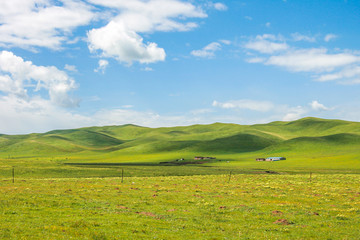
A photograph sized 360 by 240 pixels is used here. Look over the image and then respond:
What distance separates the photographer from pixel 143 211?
30.9 meters

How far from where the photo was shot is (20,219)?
24.9 meters

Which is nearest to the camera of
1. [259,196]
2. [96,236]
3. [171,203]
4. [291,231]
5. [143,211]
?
[96,236]

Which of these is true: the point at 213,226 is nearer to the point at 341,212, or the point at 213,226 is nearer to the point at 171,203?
the point at 171,203

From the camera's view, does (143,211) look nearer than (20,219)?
No

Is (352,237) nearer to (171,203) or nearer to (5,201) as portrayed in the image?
(171,203)

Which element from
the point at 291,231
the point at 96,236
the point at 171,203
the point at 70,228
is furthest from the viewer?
the point at 171,203

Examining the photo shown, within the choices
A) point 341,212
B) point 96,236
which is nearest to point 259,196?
point 341,212

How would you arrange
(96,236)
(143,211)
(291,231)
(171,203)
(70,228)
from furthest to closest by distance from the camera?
(171,203) < (143,211) < (291,231) < (70,228) < (96,236)

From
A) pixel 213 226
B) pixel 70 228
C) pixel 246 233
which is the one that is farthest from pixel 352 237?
pixel 70 228

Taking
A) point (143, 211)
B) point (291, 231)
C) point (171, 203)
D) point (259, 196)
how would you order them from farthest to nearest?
point (259, 196)
point (171, 203)
point (143, 211)
point (291, 231)

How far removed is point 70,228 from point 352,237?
2051 centimetres

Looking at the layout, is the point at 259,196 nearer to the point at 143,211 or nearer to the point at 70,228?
the point at 143,211

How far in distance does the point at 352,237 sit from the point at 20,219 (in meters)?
25.4

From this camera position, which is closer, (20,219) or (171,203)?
(20,219)
